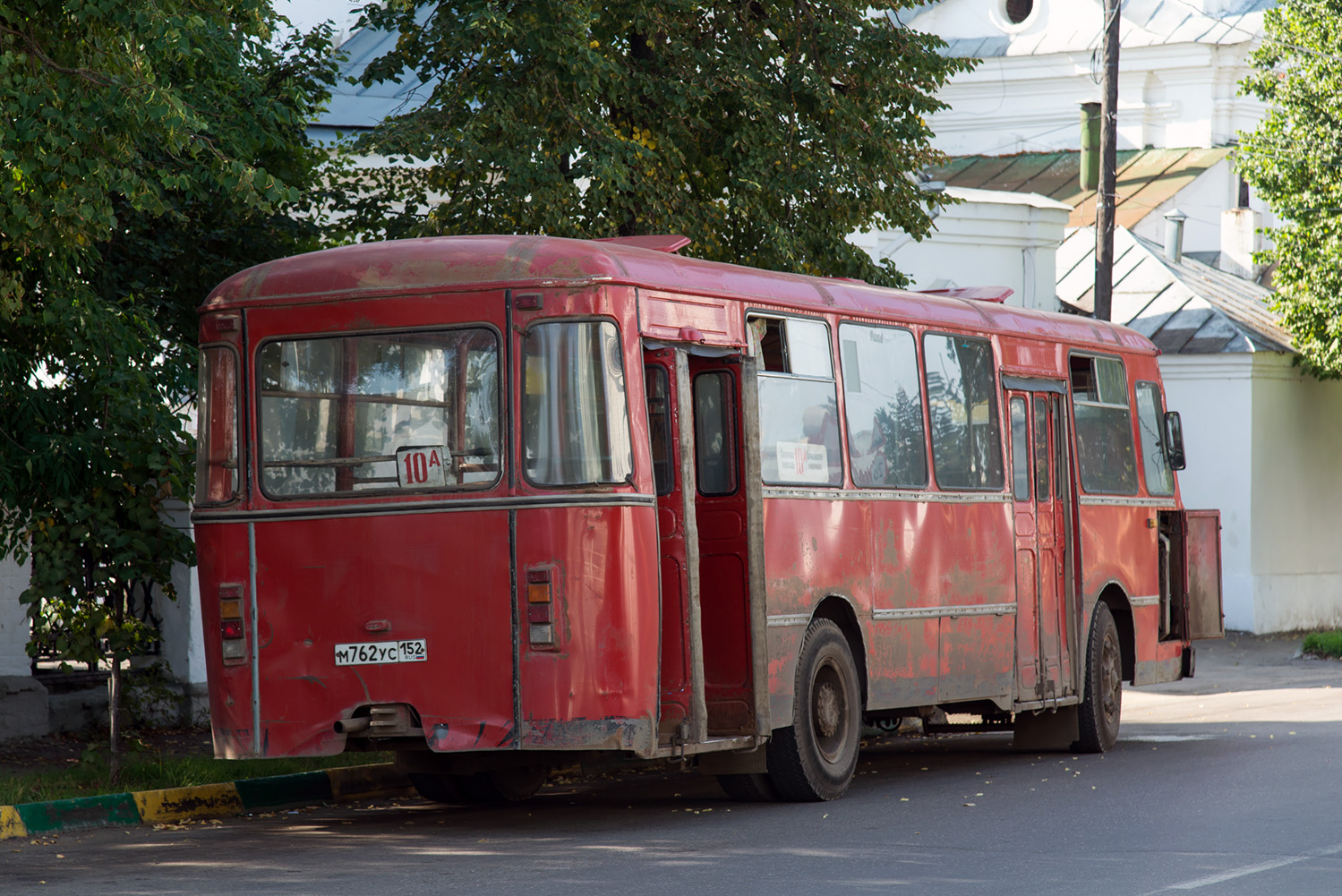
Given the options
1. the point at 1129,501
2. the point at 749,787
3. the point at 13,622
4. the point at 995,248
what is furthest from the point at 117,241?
the point at 995,248

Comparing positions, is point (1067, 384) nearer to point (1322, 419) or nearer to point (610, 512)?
point (610, 512)

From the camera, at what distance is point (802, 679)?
1083 cm

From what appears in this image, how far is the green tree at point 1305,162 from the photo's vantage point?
26.0m

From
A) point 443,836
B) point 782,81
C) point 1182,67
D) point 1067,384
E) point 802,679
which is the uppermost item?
point 1182,67

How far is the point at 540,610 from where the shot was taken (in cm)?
943

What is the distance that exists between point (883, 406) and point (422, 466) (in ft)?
11.4

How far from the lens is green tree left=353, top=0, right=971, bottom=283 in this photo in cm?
1418

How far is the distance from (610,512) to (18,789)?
4049 mm

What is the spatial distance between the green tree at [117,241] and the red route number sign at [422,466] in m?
1.81

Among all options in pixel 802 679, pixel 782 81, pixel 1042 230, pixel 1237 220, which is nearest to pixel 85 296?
pixel 802 679

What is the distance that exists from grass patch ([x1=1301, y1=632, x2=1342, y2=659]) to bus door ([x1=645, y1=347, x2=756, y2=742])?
16.3m

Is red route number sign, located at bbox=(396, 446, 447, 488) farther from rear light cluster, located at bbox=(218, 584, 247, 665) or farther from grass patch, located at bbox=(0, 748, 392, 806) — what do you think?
grass patch, located at bbox=(0, 748, 392, 806)

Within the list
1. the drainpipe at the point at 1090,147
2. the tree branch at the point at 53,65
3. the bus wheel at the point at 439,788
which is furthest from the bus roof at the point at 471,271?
the drainpipe at the point at 1090,147

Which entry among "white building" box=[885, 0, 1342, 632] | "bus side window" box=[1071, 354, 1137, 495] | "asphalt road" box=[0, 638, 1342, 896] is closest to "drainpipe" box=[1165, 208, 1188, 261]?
"white building" box=[885, 0, 1342, 632]
